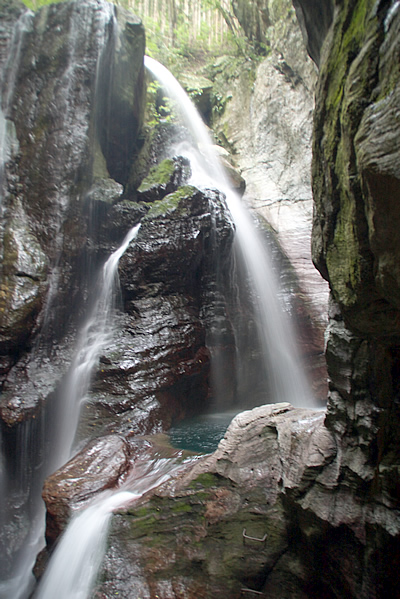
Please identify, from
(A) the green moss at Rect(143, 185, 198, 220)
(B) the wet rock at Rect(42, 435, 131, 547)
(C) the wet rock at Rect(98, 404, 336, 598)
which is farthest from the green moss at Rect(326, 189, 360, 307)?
(A) the green moss at Rect(143, 185, 198, 220)

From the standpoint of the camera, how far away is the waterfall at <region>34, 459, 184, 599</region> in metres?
3.37

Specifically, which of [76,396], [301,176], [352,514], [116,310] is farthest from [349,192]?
[301,176]

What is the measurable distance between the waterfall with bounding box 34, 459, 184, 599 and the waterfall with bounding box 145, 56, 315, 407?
15.9 feet

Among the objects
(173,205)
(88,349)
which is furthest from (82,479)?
(173,205)

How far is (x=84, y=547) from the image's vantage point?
3.58 meters

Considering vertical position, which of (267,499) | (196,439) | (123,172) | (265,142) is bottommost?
(196,439)

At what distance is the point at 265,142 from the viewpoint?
41.7 feet

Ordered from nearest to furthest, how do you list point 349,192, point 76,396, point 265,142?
point 349,192 → point 76,396 → point 265,142

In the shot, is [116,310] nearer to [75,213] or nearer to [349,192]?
[75,213]

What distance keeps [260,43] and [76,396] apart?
51.1 ft

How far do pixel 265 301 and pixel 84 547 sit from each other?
6974 mm

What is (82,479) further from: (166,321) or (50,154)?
(50,154)

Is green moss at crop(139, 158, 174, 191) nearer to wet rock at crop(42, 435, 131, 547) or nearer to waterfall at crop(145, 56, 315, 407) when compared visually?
waterfall at crop(145, 56, 315, 407)

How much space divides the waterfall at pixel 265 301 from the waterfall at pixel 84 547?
4.85 m
